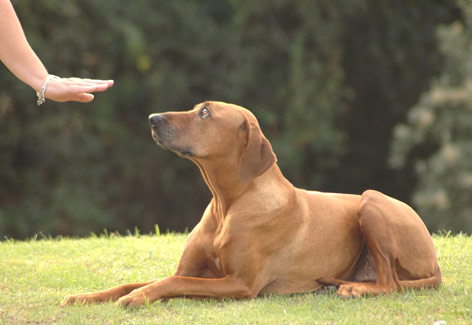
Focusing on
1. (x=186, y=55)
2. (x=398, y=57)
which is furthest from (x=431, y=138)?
(x=186, y=55)

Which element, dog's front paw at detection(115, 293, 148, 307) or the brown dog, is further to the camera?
the brown dog

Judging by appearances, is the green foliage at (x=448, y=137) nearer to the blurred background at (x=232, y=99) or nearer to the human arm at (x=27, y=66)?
the blurred background at (x=232, y=99)

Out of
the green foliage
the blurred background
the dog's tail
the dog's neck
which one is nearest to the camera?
the dog's neck

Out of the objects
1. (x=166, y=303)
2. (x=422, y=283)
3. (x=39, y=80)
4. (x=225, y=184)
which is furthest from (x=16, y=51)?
(x=422, y=283)

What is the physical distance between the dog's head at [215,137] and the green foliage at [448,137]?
903cm

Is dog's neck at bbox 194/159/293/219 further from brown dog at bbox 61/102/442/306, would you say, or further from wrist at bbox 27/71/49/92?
wrist at bbox 27/71/49/92

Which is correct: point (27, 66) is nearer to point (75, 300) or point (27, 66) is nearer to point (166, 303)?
point (75, 300)

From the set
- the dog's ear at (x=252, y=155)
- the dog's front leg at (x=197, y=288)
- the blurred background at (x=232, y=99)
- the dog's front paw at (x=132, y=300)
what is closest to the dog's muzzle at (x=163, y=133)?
the dog's ear at (x=252, y=155)

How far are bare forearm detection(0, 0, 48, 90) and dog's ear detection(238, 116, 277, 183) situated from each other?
1465 millimetres

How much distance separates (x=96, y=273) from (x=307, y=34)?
Result: 41.1ft

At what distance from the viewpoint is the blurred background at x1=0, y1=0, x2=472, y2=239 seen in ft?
52.2

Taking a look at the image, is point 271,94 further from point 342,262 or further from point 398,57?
point 342,262

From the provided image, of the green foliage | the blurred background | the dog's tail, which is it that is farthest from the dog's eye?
the blurred background

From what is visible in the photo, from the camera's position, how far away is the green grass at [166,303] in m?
5.03
